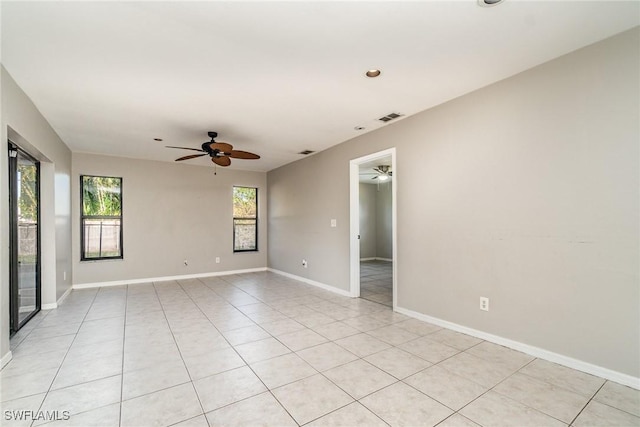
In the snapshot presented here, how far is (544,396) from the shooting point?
198 cm

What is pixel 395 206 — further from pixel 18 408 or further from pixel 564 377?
pixel 18 408

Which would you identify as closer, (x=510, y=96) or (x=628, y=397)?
(x=628, y=397)

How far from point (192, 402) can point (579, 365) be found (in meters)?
2.95

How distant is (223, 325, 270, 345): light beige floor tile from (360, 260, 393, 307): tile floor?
193cm

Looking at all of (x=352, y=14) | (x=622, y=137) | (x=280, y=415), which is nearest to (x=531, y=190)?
(x=622, y=137)

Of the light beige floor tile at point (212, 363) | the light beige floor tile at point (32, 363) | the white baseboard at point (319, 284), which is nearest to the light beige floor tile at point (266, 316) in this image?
the light beige floor tile at point (212, 363)

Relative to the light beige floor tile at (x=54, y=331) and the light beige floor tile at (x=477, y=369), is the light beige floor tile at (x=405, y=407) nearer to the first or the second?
the light beige floor tile at (x=477, y=369)

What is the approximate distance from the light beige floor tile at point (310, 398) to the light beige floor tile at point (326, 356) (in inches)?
8.8

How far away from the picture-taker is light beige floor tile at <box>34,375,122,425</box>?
6.17 feet

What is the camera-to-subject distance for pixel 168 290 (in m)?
5.18

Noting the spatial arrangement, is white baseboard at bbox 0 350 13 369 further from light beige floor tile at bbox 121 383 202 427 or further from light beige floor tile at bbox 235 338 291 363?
light beige floor tile at bbox 235 338 291 363

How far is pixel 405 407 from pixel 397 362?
24.1 inches

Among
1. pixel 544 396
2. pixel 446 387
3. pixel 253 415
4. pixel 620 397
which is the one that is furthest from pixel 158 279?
pixel 620 397

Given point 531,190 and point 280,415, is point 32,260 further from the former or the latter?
point 531,190
